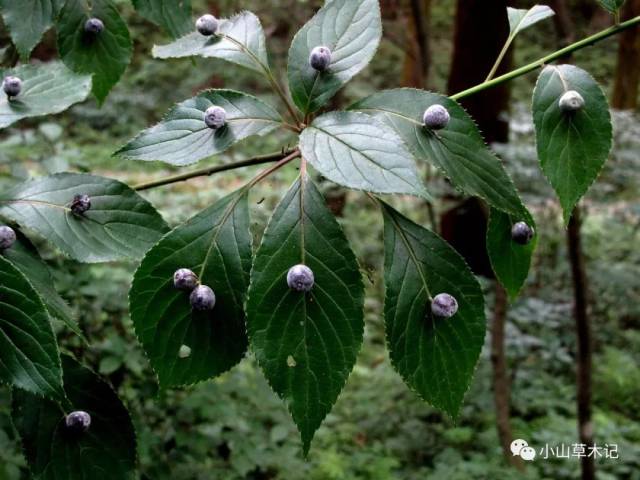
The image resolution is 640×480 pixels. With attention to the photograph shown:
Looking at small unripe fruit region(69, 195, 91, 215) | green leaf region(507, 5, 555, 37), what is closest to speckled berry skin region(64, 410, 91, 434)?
small unripe fruit region(69, 195, 91, 215)

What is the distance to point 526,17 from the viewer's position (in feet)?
2.55

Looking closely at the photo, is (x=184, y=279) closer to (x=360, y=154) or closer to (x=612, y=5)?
(x=360, y=154)

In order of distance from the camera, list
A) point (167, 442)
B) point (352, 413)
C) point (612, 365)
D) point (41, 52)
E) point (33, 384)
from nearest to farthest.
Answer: point (33, 384) < point (167, 442) < point (352, 413) < point (612, 365) < point (41, 52)

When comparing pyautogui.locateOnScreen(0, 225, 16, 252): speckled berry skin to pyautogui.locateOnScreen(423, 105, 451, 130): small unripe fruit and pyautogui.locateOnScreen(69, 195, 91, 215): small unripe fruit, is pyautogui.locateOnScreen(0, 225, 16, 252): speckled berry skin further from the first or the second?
pyautogui.locateOnScreen(423, 105, 451, 130): small unripe fruit

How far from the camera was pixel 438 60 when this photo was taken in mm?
8906

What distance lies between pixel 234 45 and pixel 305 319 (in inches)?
13.6

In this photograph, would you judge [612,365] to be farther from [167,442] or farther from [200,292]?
[200,292]

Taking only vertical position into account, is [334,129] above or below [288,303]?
above

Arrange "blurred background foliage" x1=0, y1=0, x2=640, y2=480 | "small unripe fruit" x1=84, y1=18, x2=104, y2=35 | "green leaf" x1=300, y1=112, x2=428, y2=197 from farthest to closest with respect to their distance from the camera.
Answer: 1. "blurred background foliage" x1=0, y1=0, x2=640, y2=480
2. "small unripe fruit" x1=84, y1=18, x2=104, y2=35
3. "green leaf" x1=300, y1=112, x2=428, y2=197

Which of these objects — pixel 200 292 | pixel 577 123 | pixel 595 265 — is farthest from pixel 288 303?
pixel 595 265

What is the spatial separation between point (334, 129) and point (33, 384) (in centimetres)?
35

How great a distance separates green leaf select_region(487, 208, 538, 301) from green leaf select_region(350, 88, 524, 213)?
105 millimetres

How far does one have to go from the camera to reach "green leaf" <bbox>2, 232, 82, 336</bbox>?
64 centimetres

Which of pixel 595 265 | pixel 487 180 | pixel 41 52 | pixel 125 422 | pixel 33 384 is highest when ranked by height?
pixel 41 52
